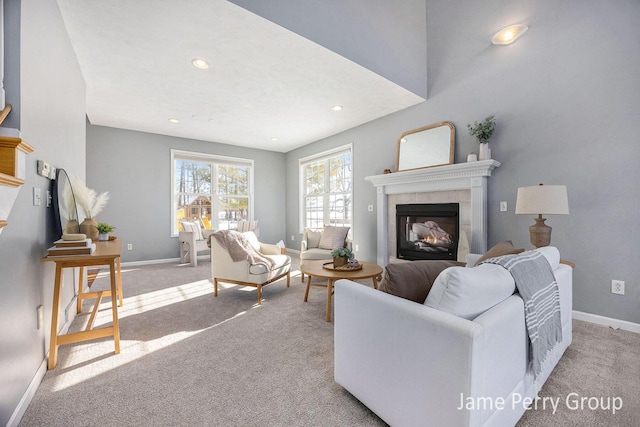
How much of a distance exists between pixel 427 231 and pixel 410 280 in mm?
2780

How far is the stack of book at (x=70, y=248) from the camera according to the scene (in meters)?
1.80

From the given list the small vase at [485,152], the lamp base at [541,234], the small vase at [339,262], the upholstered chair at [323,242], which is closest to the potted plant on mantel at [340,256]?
the small vase at [339,262]

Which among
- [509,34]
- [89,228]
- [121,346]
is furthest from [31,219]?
[509,34]

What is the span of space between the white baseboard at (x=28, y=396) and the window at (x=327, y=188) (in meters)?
4.38

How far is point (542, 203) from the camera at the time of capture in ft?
7.60

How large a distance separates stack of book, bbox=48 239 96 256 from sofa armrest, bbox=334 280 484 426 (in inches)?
68.1

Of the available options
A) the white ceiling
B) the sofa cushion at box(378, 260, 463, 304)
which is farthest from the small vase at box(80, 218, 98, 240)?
the sofa cushion at box(378, 260, 463, 304)

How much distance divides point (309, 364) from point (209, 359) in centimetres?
71

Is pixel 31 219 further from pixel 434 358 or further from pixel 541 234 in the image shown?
pixel 541 234

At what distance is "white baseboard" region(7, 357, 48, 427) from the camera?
1314 mm

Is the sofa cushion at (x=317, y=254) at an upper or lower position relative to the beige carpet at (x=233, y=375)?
upper

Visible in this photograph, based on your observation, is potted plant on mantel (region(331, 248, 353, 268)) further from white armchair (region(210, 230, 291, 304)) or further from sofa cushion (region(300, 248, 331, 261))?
sofa cushion (region(300, 248, 331, 261))

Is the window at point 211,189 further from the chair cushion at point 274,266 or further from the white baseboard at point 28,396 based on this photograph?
the white baseboard at point 28,396

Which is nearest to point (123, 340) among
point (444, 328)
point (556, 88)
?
point (444, 328)
